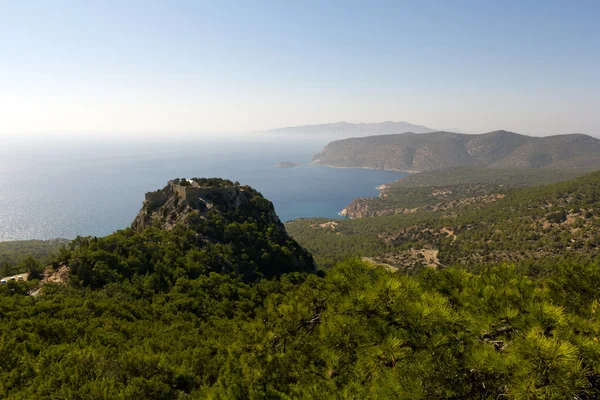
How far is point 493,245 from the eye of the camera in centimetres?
6812

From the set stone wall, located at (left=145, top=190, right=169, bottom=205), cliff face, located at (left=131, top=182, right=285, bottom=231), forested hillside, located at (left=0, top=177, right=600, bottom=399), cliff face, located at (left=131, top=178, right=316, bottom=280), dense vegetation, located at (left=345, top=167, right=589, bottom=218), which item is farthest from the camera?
dense vegetation, located at (left=345, top=167, right=589, bottom=218)

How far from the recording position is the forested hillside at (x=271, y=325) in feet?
16.2

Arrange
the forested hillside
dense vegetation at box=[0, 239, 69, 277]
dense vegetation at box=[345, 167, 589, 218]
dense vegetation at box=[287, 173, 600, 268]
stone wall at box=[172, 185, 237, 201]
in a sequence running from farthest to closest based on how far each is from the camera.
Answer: dense vegetation at box=[345, 167, 589, 218] < dense vegetation at box=[0, 239, 69, 277] < dense vegetation at box=[287, 173, 600, 268] < stone wall at box=[172, 185, 237, 201] < the forested hillside

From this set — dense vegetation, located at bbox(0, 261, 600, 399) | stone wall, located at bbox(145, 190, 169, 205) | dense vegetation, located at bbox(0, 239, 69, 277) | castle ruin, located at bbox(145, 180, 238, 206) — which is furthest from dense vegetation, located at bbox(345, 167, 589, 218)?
dense vegetation, located at bbox(0, 261, 600, 399)

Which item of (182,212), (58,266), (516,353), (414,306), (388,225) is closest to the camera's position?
(516,353)

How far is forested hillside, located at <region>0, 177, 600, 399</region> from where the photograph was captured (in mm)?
4938

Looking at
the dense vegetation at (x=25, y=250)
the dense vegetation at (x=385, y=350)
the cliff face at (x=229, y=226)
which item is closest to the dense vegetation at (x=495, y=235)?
the cliff face at (x=229, y=226)

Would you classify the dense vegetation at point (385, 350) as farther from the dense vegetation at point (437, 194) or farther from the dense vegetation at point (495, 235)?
the dense vegetation at point (437, 194)

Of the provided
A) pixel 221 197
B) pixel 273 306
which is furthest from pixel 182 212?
pixel 273 306

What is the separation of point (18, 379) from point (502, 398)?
66.6 feet

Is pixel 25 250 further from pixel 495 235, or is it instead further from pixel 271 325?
pixel 495 235

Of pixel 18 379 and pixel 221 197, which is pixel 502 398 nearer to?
pixel 18 379

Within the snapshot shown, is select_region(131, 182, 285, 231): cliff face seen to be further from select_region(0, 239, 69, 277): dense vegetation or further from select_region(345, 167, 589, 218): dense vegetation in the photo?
select_region(345, 167, 589, 218): dense vegetation

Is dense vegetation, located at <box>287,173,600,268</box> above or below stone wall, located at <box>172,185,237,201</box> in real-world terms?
below
